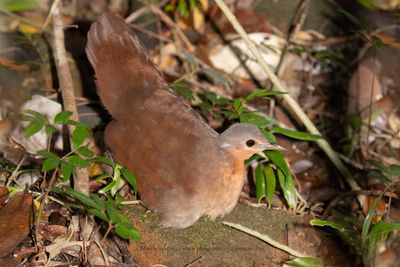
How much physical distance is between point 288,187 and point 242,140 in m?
0.62

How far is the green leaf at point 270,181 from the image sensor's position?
12.0 ft

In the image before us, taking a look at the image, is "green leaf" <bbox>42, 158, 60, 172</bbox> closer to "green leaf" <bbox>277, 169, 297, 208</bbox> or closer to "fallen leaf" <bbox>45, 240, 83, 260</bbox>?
"fallen leaf" <bbox>45, 240, 83, 260</bbox>

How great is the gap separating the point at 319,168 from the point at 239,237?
4.76 ft

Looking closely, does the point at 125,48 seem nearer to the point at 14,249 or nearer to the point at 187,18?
the point at 14,249

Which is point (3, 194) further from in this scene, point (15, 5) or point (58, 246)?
point (15, 5)

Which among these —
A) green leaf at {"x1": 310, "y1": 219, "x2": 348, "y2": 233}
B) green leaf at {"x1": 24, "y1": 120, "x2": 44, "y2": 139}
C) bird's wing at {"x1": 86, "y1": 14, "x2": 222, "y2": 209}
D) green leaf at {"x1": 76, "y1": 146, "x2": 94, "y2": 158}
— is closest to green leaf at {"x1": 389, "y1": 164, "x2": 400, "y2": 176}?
green leaf at {"x1": 310, "y1": 219, "x2": 348, "y2": 233}

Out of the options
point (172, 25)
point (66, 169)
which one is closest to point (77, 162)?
point (66, 169)

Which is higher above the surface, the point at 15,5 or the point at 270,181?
the point at 15,5

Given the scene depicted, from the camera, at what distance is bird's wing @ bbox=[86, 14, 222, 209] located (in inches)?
128

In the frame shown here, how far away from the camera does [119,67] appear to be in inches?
145

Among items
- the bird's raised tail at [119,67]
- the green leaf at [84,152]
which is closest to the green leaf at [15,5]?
the bird's raised tail at [119,67]

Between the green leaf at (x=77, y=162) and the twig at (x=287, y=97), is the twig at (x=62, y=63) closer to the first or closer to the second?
the green leaf at (x=77, y=162)

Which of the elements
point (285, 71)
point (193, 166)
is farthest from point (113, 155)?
point (285, 71)

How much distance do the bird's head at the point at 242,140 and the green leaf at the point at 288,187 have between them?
0.47m
